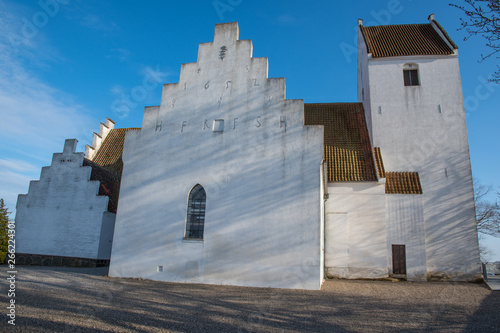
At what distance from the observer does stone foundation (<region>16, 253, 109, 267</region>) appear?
14.8m

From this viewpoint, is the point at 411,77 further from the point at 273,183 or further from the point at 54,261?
the point at 54,261

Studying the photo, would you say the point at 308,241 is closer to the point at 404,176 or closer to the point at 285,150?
the point at 285,150

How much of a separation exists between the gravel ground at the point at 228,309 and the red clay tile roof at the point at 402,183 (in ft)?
18.4

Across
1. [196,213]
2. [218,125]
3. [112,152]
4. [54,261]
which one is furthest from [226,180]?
[112,152]

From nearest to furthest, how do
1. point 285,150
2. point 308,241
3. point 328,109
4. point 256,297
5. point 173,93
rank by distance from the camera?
point 256,297
point 308,241
point 285,150
point 173,93
point 328,109

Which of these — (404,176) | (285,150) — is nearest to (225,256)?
(285,150)

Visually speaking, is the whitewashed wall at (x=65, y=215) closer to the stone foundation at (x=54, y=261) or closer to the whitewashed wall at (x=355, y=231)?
the stone foundation at (x=54, y=261)

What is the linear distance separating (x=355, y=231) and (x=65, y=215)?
45.2 feet

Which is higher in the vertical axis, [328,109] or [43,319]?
[328,109]

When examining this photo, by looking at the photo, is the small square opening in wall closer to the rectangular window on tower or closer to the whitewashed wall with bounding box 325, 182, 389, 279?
the whitewashed wall with bounding box 325, 182, 389, 279

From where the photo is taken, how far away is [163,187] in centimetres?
1222

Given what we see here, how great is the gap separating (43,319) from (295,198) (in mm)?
7702

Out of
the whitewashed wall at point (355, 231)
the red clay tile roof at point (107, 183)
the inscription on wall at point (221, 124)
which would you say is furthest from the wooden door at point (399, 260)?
the red clay tile roof at point (107, 183)

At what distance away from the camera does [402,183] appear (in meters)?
16.0
